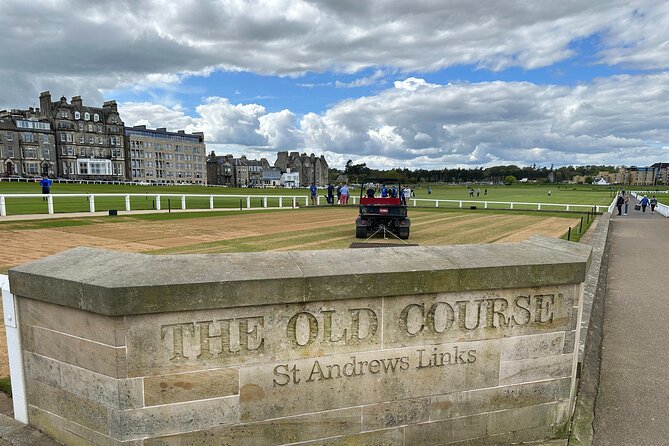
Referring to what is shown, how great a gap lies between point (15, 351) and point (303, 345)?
1928 mm

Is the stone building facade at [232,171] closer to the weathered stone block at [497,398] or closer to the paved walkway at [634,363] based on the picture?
the paved walkway at [634,363]

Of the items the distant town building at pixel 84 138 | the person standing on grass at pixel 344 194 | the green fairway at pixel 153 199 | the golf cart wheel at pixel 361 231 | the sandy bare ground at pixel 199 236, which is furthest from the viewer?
the distant town building at pixel 84 138

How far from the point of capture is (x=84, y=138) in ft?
298

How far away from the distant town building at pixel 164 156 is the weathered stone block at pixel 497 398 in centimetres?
11027

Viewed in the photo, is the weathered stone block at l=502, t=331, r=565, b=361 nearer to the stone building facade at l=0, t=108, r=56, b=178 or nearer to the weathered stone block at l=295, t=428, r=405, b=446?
the weathered stone block at l=295, t=428, r=405, b=446

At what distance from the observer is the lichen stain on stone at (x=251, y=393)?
2.80 meters

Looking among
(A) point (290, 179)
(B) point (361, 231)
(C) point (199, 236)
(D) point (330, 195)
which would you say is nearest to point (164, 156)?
(A) point (290, 179)

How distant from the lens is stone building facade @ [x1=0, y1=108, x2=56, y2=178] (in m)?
78.8

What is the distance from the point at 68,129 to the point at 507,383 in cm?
10289

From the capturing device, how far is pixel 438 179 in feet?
606

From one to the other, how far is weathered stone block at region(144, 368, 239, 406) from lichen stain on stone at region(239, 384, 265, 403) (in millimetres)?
44

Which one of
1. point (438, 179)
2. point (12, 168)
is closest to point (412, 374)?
point (12, 168)

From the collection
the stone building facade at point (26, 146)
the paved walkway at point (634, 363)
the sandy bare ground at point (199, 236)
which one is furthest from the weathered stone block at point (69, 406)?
the stone building facade at point (26, 146)

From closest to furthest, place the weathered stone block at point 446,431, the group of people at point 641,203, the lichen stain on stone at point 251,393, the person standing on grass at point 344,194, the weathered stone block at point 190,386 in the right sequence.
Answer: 1. the weathered stone block at point 190,386
2. the lichen stain on stone at point 251,393
3. the weathered stone block at point 446,431
4. the person standing on grass at point 344,194
5. the group of people at point 641,203
